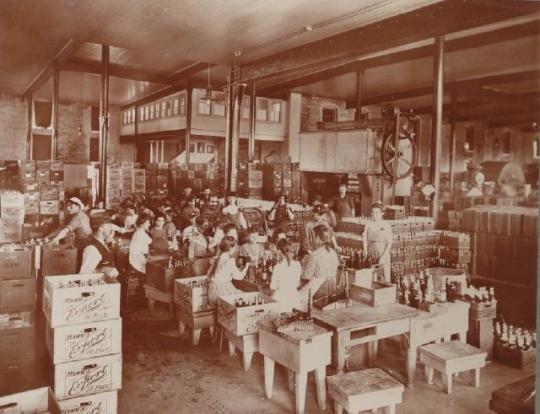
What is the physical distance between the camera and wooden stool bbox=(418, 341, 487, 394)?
5.02m

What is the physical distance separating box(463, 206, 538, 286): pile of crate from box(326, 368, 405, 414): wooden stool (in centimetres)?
681

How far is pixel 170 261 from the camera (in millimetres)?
7668

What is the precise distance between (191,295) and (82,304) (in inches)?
78.0

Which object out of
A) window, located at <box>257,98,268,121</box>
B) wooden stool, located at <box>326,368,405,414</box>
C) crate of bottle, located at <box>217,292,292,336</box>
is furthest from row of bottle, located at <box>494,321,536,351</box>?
window, located at <box>257,98,268,121</box>

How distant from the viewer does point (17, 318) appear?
5246mm

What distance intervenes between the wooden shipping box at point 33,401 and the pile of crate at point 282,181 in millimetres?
13147

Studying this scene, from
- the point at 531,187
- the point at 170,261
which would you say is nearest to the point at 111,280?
the point at 170,261

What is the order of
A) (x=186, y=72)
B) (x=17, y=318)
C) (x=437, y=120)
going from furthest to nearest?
(x=186, y=72)
(x=437, y=120)
(x=17, y=318)

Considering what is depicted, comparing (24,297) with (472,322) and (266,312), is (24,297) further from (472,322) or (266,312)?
(472,322)

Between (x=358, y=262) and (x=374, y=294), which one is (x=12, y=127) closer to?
(x=358, y=262)

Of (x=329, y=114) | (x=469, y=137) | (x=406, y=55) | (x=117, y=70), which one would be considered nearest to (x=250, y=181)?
(x=406, y=55)

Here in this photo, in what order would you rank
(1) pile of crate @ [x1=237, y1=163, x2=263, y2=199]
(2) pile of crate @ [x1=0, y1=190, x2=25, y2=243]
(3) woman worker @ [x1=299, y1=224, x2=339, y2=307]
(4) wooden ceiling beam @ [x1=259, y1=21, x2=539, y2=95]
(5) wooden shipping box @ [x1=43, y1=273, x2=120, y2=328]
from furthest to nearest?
(1) pile of crate @ [x1=237, y1=163, x2=263, y2=199], (4) wooden ceiling beam @ [x1=259, y1=21, x2=539, y2=95], (2) pile of crate @ [x1=0, y1=190, x2=25, y2=243], (3) woman worker @ [x1=299, y1=224, x2=339, y2=307], (5) wooden shipping box @ [x1=43, y1=273, x2=120, y2=328]

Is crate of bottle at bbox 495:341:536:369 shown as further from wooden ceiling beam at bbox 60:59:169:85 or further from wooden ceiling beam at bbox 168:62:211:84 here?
wooden ceiling beam at bbox 60:59:169:85

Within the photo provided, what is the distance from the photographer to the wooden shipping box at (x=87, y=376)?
4199mm
